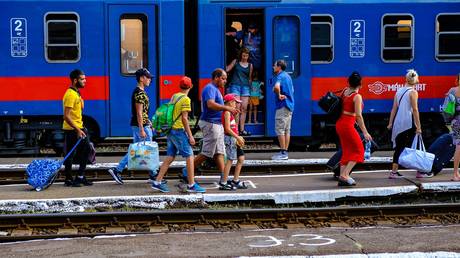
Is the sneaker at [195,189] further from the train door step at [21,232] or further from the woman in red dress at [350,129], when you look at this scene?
the train door step at [21,232]

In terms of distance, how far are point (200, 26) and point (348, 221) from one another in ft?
21.4

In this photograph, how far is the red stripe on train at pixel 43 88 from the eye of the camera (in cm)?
1470

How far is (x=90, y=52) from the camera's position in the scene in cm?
1479

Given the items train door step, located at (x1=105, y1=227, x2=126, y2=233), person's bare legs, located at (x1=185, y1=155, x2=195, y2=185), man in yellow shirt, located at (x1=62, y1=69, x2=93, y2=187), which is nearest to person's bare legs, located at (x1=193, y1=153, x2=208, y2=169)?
person's bare legs, located at (x1=185, y1=155, x2=195, y2=185)

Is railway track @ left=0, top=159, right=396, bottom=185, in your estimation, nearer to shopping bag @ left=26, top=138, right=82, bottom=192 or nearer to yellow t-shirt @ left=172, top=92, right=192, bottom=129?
shopping bag @ left=26, top=138, right=82, bottom=192

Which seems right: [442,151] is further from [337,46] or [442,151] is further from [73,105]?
[73,105]

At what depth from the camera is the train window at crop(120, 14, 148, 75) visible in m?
14.9

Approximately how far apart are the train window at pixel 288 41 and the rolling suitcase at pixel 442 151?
4.15 meters

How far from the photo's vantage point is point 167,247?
7.97 meters

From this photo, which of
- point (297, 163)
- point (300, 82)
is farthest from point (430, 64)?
point (297, 163)

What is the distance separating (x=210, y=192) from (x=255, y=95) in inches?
198

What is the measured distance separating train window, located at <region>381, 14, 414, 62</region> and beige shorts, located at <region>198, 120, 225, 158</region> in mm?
5971

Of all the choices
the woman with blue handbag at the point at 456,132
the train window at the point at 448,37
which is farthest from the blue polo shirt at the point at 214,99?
the train window at the point at 448,37

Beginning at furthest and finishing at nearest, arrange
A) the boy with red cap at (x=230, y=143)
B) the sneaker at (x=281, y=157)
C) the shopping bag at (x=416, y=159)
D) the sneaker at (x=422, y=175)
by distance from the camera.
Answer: the sneaker at (x=281, y=157) < the sneaker at (x=422, y=175) < the shopping bag at (x=416, y=159) < the boy with red cap at (x=230, y=143)
